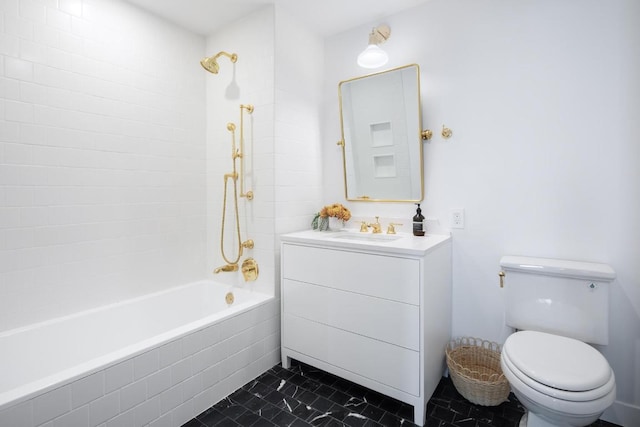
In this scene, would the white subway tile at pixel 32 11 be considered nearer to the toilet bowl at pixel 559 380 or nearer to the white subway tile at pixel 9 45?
the white subway tile at pixel 9 45

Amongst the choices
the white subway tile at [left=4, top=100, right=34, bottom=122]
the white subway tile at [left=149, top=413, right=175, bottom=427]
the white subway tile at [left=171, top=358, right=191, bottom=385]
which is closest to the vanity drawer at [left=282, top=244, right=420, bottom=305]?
the white subway tile at [left=171, top=358, right=191, bottom=385]

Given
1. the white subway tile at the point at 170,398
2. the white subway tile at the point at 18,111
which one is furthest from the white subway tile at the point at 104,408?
the white subway tile at the point at 18,111

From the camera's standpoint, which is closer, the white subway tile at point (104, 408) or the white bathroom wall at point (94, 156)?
the white subway tile at point (104, 408)

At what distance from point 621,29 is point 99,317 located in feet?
10.7

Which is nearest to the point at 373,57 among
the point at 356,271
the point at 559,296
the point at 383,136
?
the point at 383,136

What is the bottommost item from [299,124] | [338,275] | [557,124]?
[338,275]

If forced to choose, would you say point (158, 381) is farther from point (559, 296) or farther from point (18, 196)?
point (559, 296)

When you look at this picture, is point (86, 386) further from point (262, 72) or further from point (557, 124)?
point (557, 124)

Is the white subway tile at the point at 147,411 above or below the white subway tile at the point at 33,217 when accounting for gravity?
below

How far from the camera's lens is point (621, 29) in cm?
156

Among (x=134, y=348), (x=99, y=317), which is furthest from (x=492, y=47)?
(x=99, y=317)

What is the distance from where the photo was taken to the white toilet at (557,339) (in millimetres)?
1155

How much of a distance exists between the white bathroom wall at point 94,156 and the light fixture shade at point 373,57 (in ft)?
4.46

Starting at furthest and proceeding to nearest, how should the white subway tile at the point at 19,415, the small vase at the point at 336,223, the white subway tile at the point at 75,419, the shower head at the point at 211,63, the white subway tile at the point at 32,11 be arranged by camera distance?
the small vase at the point at 336,223
the shower head at the point at 211,63
the white subway tile at the point at 32,11
the white subway tile at the point at 75,419
the white subway tile at the point at 19,415
